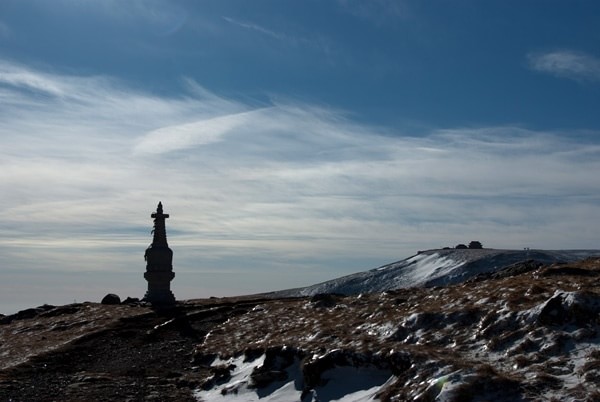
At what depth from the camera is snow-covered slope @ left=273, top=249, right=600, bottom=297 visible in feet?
167

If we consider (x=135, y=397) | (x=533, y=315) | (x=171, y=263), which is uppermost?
(x=171, y=263)

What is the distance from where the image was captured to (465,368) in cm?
1429

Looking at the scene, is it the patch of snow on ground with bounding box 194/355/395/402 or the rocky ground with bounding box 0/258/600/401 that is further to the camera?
the patch of snow on ground with bounding box 194/355/395/402

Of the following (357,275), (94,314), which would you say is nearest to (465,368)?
(94,314)

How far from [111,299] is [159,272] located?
5.76 metres

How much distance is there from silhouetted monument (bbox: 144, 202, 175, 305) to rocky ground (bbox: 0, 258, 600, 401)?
1016 centimetres

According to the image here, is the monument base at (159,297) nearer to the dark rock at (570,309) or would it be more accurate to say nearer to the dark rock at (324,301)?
the dark rock at (324,301)

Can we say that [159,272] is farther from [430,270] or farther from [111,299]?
[430,270]

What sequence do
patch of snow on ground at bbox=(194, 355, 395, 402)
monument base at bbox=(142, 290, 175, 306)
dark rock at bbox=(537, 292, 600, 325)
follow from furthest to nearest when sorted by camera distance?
monument base at bbox=(142, 290, 175, 306) → patch of snow on ground at bbox=(194, 355, 395, 402) → dark rock at bbox=(537, 292, 600, 325)

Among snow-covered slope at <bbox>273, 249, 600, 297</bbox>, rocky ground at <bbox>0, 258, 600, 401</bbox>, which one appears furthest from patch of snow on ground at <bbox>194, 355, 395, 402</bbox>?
snow-covered slope at <bbox>273, 249, 600, 297</bbox>

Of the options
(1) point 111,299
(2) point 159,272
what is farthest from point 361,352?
(1) point 111,299

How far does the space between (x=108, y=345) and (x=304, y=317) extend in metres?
9.44

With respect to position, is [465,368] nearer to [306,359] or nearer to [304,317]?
[306,359]

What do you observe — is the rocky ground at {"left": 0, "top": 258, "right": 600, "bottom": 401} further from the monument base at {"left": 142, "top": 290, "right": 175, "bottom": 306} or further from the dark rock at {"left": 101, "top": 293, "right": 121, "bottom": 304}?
the dark rock at {"left": 101, "top": 293, "right": 121, "bottom": 304}
